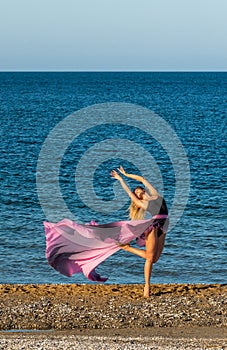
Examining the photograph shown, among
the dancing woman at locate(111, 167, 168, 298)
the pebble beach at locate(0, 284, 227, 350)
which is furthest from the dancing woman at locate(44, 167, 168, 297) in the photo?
the pebble beach at locate(0, 284, 227, 350)

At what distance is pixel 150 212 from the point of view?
15695 millimetres

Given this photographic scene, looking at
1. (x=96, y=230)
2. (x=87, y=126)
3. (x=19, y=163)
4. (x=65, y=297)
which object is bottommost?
(x=87, y=126)

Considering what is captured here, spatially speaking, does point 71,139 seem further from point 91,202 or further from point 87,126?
point 91,202

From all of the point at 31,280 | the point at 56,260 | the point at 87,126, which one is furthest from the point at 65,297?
the point at 87,126

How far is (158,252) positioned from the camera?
53.3 ft

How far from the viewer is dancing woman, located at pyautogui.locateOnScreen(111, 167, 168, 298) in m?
15.6

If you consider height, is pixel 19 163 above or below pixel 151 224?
below

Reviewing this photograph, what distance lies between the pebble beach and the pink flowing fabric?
550 mm

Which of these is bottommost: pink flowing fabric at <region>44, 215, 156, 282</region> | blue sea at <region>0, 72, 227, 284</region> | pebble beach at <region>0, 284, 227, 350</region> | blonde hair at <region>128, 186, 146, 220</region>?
blue sea at <region>0, 72, 227, 284</region>

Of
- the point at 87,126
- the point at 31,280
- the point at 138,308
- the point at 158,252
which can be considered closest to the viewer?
the point at 138,308

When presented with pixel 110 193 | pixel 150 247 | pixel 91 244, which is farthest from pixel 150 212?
pixel 110 193

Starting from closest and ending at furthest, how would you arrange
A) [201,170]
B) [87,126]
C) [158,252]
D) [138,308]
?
[138,308] < [158,252] < [201,170] < [87,126]

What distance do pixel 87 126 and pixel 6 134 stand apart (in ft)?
35.2

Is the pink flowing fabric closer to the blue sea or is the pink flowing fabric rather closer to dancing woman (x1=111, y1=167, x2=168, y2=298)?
dancing woman (x1=111, y1=167, x2=168, y2=298)
